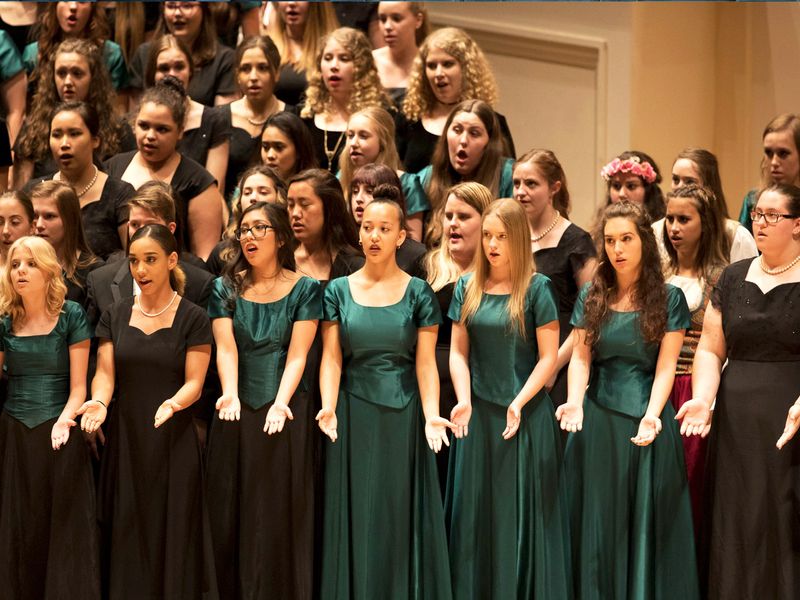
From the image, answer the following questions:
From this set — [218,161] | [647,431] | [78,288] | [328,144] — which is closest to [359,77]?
[328,144]

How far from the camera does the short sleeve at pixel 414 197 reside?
16.4 feet

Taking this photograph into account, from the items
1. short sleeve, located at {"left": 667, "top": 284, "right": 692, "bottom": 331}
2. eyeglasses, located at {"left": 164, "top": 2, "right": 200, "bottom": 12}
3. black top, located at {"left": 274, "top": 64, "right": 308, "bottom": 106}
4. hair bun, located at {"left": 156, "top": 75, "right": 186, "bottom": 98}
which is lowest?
short sleeve, located at {"left": 667, "top": 284, "right": 692, "bottom": 331}

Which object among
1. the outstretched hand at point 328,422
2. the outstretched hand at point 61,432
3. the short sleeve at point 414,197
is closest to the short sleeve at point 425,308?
the outstretched hand at point 328,422

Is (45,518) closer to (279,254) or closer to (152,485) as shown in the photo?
(152,485)

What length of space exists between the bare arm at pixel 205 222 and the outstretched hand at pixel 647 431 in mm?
1888

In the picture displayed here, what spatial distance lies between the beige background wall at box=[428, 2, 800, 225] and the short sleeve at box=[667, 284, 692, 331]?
10.5 ft

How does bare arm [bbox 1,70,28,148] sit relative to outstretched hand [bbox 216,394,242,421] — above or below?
above

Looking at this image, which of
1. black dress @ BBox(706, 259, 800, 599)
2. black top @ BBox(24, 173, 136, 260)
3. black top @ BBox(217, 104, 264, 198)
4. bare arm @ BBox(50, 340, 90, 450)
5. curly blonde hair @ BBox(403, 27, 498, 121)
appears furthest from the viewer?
black top @ BBox(217, 104, 264, 198)

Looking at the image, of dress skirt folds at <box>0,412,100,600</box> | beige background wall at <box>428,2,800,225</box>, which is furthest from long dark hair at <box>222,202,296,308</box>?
beige background wall at <box>428,2,800,225</box>

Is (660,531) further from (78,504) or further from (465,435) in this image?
(78,504)

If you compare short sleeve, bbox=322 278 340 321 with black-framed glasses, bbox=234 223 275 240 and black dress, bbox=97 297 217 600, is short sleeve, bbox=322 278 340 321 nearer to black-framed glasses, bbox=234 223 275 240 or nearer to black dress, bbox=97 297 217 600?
black-framed glasses, bbox=234 223 275 240

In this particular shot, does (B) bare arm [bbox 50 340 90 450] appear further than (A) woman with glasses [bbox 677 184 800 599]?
Yes

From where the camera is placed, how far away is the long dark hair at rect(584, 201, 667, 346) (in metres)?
4.03

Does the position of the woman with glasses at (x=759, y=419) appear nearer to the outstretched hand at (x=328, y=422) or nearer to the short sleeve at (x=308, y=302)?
the outstretched hand at (x=328, y=422)
